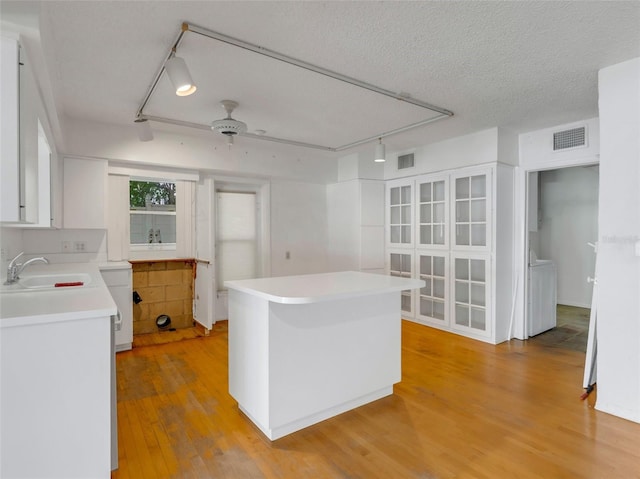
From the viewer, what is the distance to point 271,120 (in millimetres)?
3809

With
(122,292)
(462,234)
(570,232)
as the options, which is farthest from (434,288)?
(122,292)

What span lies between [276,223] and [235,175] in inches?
36.9

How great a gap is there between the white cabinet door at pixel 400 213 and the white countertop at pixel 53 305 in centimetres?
401

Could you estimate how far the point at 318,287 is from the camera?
2396 millimetres

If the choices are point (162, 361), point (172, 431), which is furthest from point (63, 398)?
point (162, 361)

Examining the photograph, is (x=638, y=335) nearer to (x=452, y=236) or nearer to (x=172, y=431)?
(x=452, y=236)

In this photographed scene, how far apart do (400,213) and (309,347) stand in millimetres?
3420

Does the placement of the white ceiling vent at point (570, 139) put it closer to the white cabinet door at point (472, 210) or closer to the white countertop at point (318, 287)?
the white cabinet door at point (472, 210)

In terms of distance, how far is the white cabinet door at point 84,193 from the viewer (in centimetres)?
379

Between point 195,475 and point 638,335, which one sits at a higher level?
point 638,335

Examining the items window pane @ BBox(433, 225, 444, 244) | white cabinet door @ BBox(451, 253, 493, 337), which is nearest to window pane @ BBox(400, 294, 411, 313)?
white cabinet door @ BBox(451, 253, 493, 337)

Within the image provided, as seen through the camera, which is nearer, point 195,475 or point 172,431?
point 195,475

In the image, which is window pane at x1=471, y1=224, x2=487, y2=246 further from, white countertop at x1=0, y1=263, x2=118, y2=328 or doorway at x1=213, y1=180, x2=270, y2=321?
white countertop at x1=0, y1=263, x2=118, y2=328

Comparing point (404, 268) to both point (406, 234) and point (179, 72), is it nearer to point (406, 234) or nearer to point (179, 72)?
point (406, 234)
